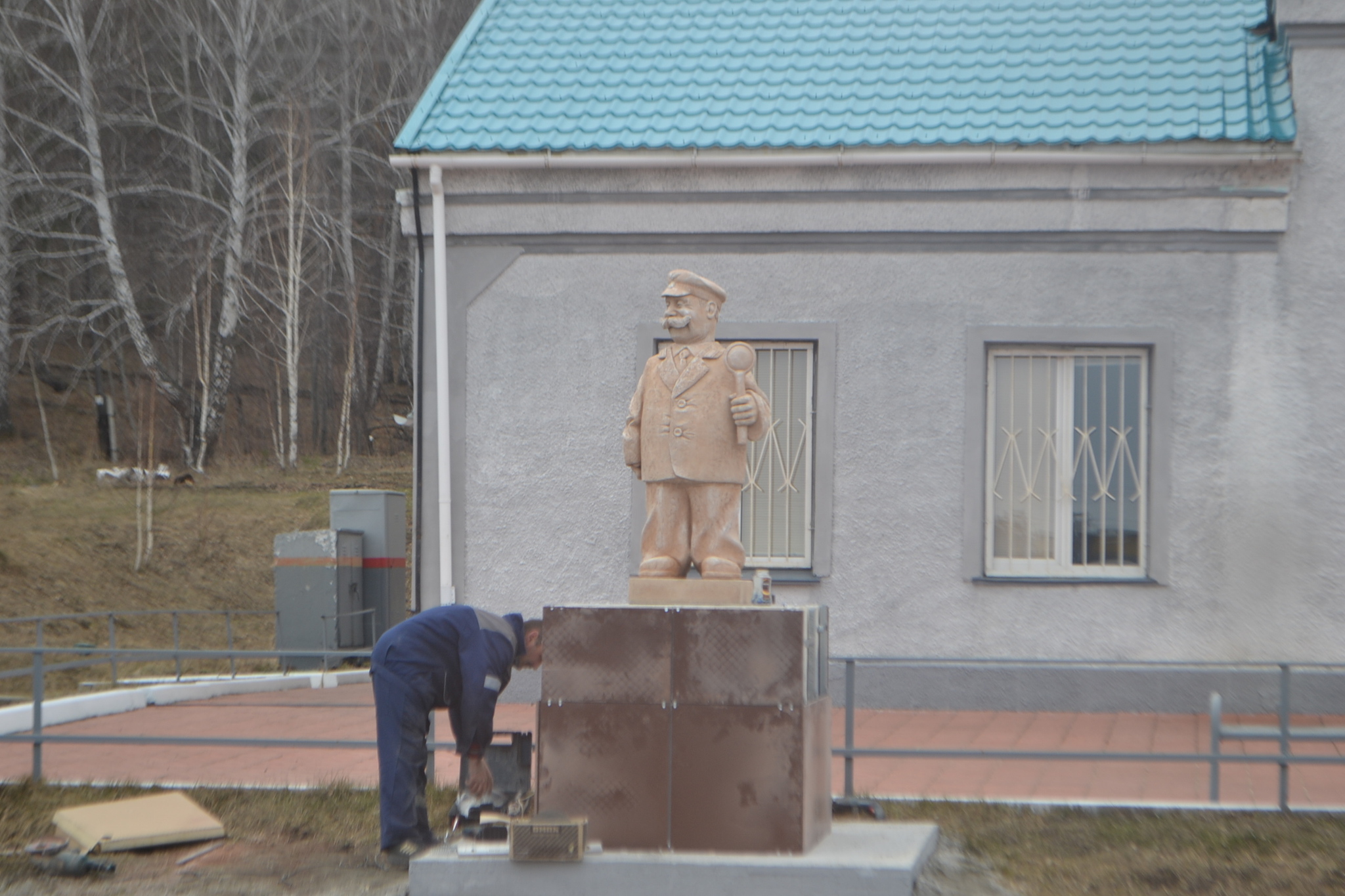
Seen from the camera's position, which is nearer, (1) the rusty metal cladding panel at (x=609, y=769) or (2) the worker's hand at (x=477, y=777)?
(1) the rusty metal cladding panel at (x=609, y=769)

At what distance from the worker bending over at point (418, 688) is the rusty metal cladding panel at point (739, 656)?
0.72 metres

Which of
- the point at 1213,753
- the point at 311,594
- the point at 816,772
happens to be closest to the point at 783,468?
the point at 1213,753

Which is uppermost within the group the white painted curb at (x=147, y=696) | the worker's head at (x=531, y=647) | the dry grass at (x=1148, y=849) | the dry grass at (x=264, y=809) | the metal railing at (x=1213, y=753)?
the worker's head at (x=531, y=647)

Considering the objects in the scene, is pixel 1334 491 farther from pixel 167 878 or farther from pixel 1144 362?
pixel 167 878

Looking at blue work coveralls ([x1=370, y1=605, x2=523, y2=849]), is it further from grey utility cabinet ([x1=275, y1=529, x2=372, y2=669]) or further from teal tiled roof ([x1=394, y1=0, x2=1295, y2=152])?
grey utility cabinet ([x1=275, y1=529, x2=372, y2=669])

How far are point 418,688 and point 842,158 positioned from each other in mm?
5909

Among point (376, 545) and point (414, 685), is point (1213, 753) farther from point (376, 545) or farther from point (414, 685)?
point (376, 545)

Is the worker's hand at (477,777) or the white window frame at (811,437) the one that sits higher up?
the white window frame at (811,437)

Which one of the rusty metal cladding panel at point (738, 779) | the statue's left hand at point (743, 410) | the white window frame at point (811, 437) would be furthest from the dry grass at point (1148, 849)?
the white window frame at point (811, 437)

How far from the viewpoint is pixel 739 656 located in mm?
5938

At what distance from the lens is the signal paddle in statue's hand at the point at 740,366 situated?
21.1 ft

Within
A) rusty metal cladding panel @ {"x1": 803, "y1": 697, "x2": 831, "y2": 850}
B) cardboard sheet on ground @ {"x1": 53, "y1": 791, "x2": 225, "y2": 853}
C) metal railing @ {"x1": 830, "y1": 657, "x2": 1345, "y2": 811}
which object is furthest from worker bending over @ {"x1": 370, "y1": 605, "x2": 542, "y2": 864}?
metal railing @ {"x1": 830, "y1": 657, "x2": 1345, "y2": 811}

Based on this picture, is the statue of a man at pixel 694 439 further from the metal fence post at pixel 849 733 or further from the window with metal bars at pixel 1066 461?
the window with metal bars at pixel 1066 461

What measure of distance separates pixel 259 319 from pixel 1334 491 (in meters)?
21.5
